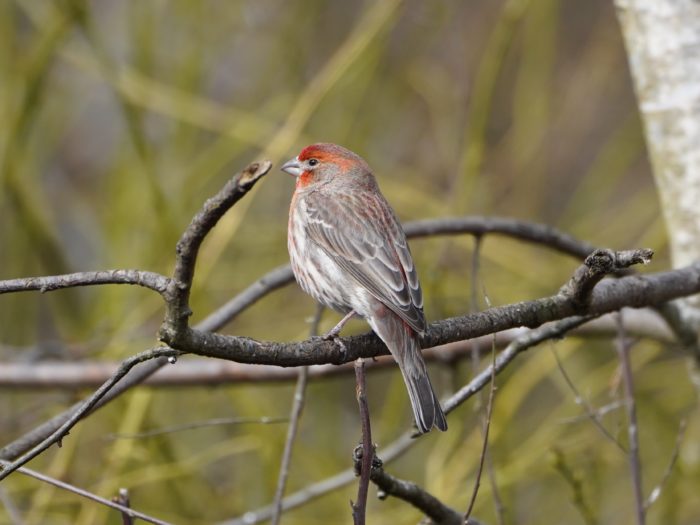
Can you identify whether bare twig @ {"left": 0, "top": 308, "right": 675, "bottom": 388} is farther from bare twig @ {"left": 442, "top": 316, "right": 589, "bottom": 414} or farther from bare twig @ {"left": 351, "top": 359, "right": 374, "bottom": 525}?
bare twig @ {"left": 351, "top": 359, "right": 374, "bottom": 525}

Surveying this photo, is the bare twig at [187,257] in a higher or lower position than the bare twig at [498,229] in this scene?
lower

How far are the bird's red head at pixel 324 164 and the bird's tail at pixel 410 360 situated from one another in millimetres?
1463

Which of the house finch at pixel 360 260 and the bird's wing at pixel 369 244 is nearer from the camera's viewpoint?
the house finch at pixel 360 260

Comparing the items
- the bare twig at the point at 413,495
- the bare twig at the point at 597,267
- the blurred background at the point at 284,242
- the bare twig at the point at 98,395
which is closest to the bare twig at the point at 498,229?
the blurred background at the point at 284,242

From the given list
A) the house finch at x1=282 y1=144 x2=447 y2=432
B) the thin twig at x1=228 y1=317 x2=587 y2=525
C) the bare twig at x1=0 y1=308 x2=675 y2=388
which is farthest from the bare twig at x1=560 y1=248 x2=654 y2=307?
the bare twig at x1=0 y1=308 x2=675 y2=388

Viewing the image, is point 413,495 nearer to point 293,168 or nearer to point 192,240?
point 192,240

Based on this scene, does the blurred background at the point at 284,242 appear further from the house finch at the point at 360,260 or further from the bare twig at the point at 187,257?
the bare twig at the point at 187,257

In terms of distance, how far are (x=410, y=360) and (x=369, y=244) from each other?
2.48ft

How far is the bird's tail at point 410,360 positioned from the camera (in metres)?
4.09

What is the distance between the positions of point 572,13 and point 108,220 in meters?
7.29

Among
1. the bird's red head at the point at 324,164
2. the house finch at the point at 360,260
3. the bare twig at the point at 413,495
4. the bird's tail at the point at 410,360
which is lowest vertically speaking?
the bare twig at the point at 413,495

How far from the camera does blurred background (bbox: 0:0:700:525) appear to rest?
249 inches

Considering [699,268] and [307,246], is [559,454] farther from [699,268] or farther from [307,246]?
[307,246]

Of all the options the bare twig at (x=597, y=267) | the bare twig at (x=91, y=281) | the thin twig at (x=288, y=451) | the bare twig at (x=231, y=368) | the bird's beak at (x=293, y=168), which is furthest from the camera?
the bird's beak at (x=293, y=168)
